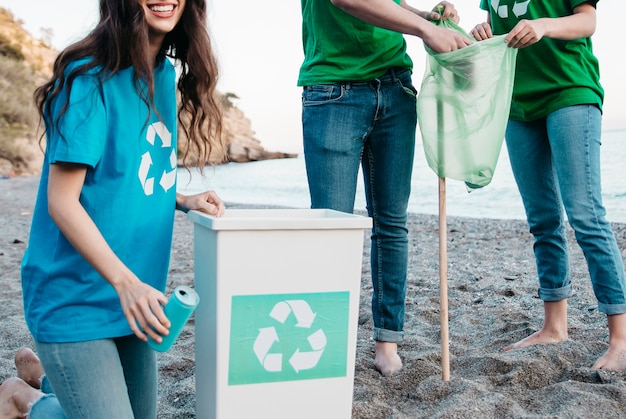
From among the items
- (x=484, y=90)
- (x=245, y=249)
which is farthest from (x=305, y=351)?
(x=484, y=90)

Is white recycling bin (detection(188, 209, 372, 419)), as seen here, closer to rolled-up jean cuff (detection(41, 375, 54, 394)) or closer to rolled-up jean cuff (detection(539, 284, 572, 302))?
rolled-up jean cuff (detection(41, 375, 54, 394))

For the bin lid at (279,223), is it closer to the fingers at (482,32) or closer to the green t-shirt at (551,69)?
the fingers at (482,32)

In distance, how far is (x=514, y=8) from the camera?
235cm

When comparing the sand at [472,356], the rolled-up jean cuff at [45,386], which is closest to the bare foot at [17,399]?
the rolled-up jean cuff at [45,386]

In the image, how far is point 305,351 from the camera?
1591 mm

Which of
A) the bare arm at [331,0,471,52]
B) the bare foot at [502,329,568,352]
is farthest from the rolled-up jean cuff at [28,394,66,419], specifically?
the bare foot at [502,329,568,352]

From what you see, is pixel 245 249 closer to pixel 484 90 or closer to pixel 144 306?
pixel 144 306

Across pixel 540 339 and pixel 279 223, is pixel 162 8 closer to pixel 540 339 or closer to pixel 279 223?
→ pixel 279 223

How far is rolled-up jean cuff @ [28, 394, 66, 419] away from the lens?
1.66 m

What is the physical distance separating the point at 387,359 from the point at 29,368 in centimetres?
121

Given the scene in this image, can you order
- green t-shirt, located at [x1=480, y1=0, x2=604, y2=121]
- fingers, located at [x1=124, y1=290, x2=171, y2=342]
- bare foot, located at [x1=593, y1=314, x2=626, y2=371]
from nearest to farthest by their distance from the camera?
fingers, located at [x1=124, y1=290, x2=171, y2=342] → bare foot, located at [x1=593, y1=314, x2=626, y2=371] → green t-shirt, located at [x1=480, y1=0, x2=604, y2=121]

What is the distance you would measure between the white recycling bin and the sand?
0.11 meters

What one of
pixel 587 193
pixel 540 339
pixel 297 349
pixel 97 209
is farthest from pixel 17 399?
pixel 587 193

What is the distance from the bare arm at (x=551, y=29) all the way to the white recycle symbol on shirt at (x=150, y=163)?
1.13 metres
